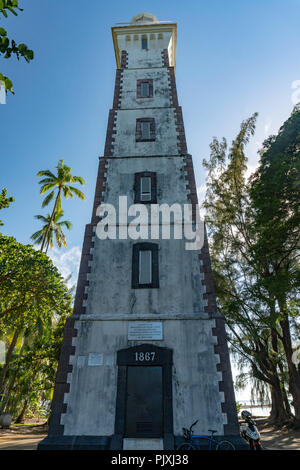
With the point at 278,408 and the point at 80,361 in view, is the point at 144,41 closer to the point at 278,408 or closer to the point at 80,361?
the point at 80,361

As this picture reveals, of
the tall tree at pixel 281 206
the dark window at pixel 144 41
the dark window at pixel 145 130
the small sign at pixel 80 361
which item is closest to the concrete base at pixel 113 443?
the small sign at pixel 80 361

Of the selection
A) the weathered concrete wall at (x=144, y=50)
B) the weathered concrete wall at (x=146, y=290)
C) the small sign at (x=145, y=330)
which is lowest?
the small sign at (x=145, y=330)

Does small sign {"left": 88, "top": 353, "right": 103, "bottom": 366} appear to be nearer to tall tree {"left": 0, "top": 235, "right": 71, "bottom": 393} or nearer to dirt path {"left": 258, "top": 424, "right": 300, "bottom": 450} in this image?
tall tree {"left": 0, "top": 235, "right": 71, "bottom": 393}

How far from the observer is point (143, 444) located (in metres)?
8.42

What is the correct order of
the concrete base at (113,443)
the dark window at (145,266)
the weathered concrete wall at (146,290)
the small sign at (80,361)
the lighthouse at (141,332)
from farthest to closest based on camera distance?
1. the dark window at (145,266)
2. the weathered concrete wall at (146,290)
3. the small sign at (80,361)
4. the lighthouse at (141,332)
5. the concrete base at (113,443)

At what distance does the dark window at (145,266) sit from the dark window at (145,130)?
6.33 meters

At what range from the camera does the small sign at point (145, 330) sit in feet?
32.1

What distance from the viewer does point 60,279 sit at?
14.8m

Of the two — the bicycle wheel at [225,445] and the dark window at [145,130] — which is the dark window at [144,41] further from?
the bicycle wheel at [225,445]

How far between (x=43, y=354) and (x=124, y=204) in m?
14.3

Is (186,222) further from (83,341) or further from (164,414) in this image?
(164,414)

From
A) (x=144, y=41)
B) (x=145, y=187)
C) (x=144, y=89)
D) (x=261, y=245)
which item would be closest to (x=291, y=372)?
(x=261, y=245)

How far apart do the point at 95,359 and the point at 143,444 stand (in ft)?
9.16
